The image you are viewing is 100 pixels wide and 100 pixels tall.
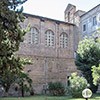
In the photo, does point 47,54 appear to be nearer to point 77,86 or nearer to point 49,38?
point 49,38

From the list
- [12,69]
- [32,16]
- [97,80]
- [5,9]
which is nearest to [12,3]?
[5,9]

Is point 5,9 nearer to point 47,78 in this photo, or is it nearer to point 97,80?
point 97,80

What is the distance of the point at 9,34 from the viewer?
14383mm

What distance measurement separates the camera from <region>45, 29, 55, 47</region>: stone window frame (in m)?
34.2

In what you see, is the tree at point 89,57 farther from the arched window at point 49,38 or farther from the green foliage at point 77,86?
the arched window at point 49,38

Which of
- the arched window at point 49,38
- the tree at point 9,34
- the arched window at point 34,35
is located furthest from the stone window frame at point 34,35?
the tree at point 9,34

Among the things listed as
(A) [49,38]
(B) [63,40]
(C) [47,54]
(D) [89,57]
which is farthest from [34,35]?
(D) [89,57]

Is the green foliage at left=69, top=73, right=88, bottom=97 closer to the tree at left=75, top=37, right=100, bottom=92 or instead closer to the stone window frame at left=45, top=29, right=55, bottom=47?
the tree at left=75, top=37, right=100, bottom=92

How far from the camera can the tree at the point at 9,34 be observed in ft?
44.9

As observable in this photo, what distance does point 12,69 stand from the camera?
14.5 meters

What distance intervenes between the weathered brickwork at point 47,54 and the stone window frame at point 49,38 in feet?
1.26

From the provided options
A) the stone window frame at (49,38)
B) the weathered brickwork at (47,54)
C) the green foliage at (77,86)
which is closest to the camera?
the green foliage at (77,86)

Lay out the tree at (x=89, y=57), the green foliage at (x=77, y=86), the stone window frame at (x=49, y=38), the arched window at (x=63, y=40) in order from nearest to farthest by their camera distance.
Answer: the green foliage at (x=77, y=86) < the tree at (x=89, y=57) < the stone window frame at (x=49, y=38) < the arched window at (x=63, y=40)

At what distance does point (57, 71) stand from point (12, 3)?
20852 millimetres
